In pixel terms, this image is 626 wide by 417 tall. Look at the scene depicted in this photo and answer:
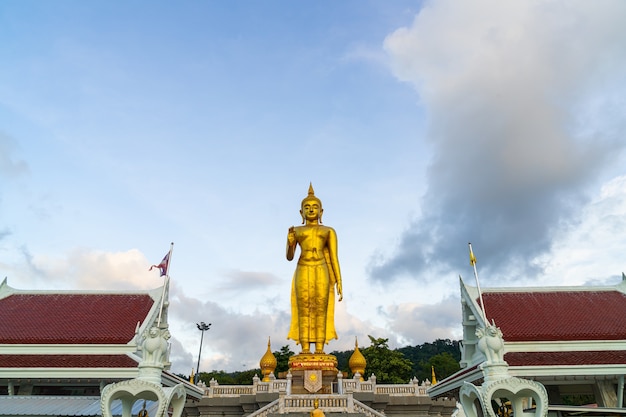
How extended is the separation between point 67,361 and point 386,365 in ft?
108

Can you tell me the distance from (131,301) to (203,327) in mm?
29999

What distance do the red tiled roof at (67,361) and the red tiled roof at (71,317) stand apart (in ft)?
2.35

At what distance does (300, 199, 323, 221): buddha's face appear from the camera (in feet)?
71.2

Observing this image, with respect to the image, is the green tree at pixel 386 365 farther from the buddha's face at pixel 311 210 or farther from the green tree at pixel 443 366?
the buddha's face at pixel 311 210

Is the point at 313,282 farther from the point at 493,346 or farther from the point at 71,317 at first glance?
the point at 493,346

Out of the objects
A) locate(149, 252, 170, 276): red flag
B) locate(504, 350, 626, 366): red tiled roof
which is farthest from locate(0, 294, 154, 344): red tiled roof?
locate(504, 350, 626, 366): red tiled roof

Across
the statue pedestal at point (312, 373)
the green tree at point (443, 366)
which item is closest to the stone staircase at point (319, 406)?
the statue pedestal at point (312, 373)

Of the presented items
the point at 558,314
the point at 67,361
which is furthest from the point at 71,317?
the point at 558,314

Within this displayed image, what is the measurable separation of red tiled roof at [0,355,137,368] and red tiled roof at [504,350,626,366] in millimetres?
13734

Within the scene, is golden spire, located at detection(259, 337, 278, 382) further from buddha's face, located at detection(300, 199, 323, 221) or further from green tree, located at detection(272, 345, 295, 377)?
green tree, located at detection(272, 345, 295, 377)

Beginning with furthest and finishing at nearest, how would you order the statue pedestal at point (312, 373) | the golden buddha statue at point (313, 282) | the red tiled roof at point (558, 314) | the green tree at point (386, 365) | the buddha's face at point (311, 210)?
the green tree at point (386, 365)
the buddha's face at point (311, 210)
the golden buddha statue at point (313, 282)
the statue pedestal at point (312, 373)
the red tiled roof at point (558, 314)

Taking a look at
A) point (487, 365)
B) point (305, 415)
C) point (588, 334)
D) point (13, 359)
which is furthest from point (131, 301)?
point (588, 334)

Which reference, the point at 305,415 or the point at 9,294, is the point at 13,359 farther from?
the point at 305,415

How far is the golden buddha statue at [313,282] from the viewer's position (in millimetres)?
20766
